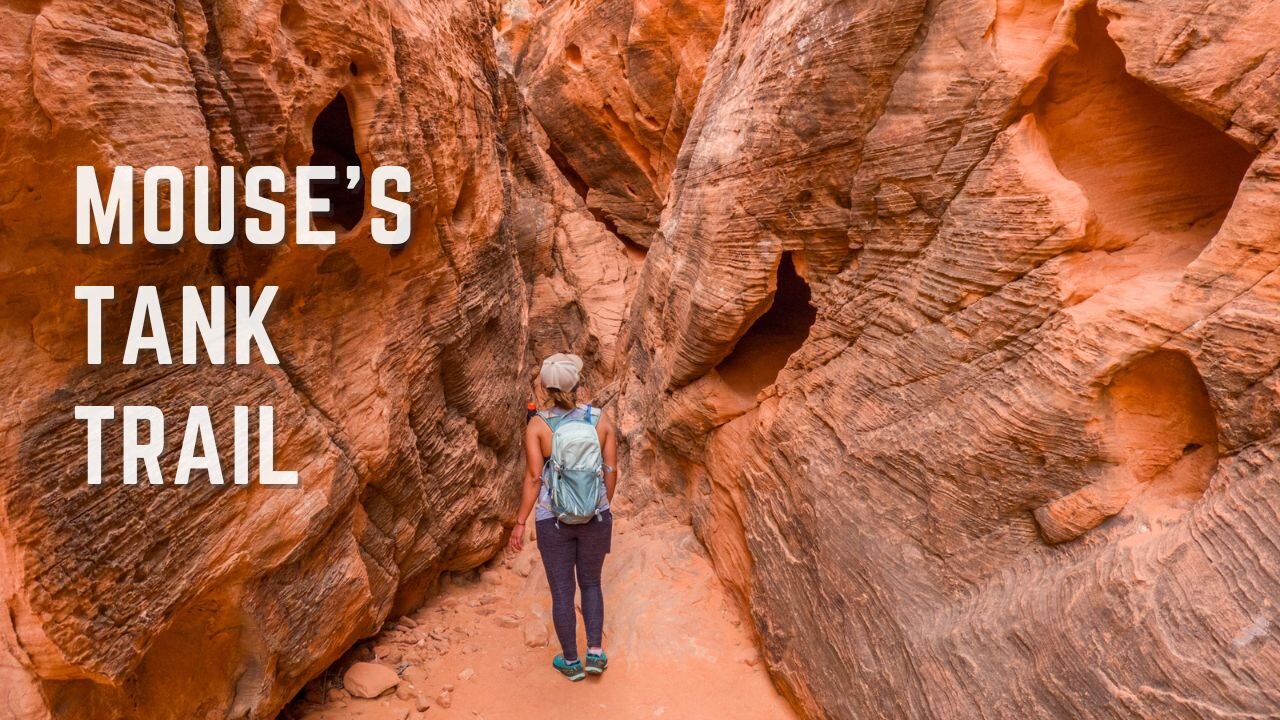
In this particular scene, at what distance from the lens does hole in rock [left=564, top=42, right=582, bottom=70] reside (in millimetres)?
13273

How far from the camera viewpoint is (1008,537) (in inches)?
117

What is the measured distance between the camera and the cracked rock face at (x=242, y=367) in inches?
96.0

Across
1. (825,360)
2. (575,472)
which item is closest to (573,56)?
(825,360)

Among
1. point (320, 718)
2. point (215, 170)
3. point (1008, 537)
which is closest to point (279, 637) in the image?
point (320, 718)

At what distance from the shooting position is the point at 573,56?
1342cm

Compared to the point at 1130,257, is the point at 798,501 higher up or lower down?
lower down

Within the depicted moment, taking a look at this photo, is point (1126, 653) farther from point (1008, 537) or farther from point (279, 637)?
point (279, 637)

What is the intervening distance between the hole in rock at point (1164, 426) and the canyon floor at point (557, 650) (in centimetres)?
252

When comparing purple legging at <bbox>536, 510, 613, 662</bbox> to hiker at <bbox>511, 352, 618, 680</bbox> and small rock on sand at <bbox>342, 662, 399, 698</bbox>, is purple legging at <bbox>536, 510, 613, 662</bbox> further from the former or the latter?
small rock on sand at <bbox>342, 662, 399, 698</bbox>

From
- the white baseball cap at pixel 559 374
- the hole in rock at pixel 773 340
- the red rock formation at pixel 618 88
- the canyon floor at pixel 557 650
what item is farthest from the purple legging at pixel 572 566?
the red rock formation at pixel 618 88

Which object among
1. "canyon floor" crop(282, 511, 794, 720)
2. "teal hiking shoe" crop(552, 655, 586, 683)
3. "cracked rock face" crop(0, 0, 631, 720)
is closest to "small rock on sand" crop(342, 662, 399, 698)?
"canyon floor" crop(282, 511, 794, 720)

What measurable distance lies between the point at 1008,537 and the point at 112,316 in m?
3.87

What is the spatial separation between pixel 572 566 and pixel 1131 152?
11.9 ft

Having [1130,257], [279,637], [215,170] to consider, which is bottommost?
[279,637]
